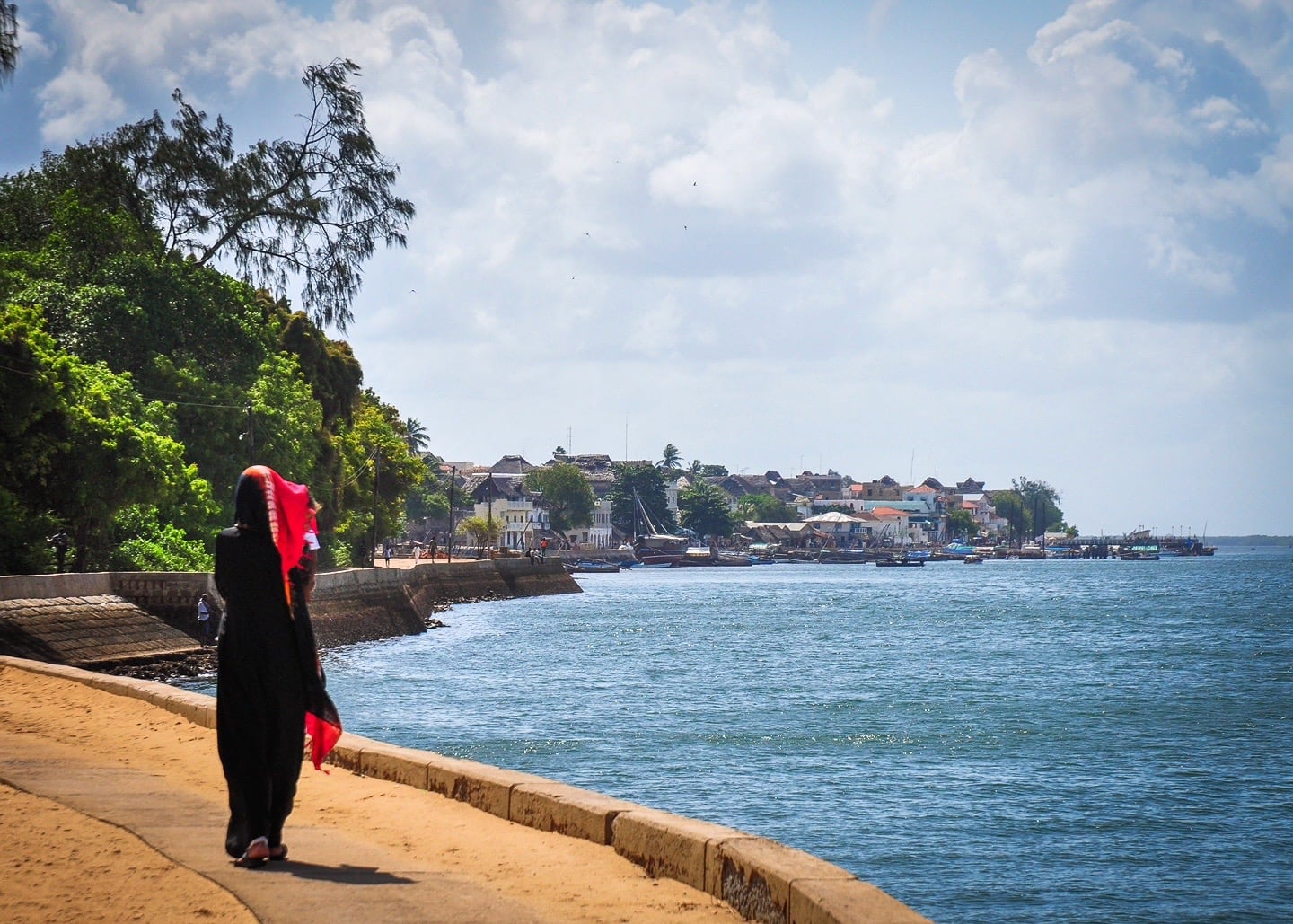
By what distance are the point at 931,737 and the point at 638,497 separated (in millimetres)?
155073

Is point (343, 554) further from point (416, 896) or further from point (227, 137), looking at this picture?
point (416, 896)

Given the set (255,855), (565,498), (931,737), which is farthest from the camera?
(565,498)

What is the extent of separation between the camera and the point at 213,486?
46.9m

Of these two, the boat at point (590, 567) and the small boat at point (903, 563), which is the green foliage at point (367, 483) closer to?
the boat at point (590, 567)

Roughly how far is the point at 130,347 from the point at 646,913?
4014 cm

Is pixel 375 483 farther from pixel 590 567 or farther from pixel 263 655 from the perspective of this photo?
pixel 590 567

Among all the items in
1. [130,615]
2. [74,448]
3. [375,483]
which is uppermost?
[375,483]

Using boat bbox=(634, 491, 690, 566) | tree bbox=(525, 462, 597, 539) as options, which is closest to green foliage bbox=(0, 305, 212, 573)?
tree bbox=(525, 462, 597, 539)

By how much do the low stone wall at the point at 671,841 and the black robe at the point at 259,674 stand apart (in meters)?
1.67

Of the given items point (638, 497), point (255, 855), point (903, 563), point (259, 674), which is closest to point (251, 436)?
point (259, 674)

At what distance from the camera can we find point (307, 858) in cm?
768

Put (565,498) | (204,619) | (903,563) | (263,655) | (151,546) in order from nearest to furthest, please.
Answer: (263,655)
(204,619)
(151,546)
(565,498)
(903,563)

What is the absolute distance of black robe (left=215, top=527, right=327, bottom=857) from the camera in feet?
24.8

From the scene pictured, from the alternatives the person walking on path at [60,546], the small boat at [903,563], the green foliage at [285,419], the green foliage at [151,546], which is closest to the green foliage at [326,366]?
the green foliage at [285,419]
